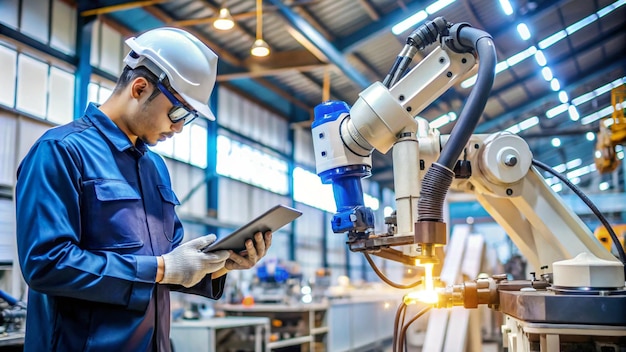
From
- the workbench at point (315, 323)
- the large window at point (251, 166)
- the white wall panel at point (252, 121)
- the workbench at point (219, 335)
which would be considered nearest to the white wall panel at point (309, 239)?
the large window at point (251, 166)

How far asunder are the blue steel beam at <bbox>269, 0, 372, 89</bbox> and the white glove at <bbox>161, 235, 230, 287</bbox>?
5280mm

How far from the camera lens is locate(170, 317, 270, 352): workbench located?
4.50 metres

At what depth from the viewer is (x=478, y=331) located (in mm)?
3514

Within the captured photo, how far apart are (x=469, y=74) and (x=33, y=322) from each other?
1.18 meters

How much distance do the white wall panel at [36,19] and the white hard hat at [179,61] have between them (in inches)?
198

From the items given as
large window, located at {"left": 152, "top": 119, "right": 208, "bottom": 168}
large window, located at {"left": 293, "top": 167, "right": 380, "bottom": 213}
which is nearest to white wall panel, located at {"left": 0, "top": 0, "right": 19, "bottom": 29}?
large window, located at {"left": 152, "top": 119, "right": 208, "bottom": 168}

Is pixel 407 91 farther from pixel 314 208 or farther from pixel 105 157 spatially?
pixel 314 208

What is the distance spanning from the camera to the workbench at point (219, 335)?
14.8 feet

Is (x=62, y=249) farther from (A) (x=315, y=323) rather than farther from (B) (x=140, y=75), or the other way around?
(A) (x=315, y=323)

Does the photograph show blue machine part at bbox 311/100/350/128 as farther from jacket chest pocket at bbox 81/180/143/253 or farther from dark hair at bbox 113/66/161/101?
jacket chest pocket at bbox 81/180/143/253

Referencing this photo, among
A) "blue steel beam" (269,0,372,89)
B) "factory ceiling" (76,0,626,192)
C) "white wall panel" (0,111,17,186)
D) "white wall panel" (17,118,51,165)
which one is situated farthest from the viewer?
"blue steel beam" (269,0,372,89)

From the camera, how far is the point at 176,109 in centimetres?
150

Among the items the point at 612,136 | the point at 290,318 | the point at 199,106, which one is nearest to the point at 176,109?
the point at 199,106

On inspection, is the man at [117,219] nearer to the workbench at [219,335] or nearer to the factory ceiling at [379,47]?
the factory ceiling at [379,47]
